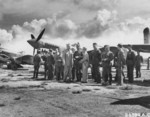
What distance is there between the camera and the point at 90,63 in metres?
15.2

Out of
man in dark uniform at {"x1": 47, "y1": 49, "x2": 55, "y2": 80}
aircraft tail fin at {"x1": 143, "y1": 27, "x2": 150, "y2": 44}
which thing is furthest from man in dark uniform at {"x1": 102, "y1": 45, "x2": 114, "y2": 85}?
aircraft tail fin at {"x1": 143, "y1": 27, "x2": 150, "y2": 44}

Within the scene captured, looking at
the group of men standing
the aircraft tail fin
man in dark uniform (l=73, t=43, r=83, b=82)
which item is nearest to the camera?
the group of men standing

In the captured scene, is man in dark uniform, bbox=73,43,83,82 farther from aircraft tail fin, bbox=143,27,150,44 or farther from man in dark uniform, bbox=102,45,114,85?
aircraft tail fin, bbox=143,27,150,44

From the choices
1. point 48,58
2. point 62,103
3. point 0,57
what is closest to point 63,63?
point 48,58

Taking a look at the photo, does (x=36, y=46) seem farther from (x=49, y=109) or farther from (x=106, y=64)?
(x=49, y=109)

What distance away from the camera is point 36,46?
2973 centimetres

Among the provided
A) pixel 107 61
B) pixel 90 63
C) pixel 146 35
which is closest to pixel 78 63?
pixel 90 63

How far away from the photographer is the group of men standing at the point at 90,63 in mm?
12891

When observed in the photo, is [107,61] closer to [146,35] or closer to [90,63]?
[90,63]

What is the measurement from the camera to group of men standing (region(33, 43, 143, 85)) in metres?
12.9

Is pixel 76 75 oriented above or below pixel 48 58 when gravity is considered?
below

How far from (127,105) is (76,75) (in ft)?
28.3

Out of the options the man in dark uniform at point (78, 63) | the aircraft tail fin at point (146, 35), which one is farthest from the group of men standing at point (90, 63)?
the aircraft tail fin at point (146, 35)

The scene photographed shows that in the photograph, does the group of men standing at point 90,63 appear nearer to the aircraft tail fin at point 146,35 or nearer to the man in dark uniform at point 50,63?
the man in dark uniform at point 50,63
